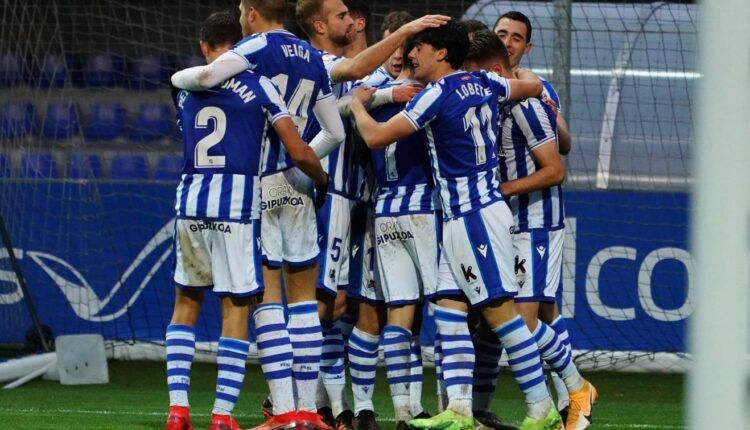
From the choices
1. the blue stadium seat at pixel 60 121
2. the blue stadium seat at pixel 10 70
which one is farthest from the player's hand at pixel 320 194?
the blue stadium seat at pixel 10 70

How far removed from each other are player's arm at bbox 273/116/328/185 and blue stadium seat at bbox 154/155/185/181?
5459 millimetres

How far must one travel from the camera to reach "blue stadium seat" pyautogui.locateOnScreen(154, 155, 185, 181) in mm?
9970

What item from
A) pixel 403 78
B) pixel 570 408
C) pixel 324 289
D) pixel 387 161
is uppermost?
pixel 403 78

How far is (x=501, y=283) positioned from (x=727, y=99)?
3538mm

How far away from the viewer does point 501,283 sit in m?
4.71

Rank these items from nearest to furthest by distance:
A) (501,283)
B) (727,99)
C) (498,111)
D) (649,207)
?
(727,99) → (501,283) → (498,111) → (649,207)

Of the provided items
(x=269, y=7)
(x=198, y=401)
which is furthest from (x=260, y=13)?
(x=198, y=401)

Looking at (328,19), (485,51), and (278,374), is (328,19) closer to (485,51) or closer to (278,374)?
(485,51)

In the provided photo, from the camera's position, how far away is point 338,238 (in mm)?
5312

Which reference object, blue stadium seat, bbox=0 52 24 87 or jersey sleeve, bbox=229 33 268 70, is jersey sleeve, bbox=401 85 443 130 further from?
blue stadium seat, bbox=0 52 24 87

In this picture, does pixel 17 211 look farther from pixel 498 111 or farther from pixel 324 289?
pixel 498 111

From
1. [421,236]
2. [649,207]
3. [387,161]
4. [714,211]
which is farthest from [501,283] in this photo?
[649,207]

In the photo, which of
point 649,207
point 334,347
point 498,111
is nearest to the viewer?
point 498,111

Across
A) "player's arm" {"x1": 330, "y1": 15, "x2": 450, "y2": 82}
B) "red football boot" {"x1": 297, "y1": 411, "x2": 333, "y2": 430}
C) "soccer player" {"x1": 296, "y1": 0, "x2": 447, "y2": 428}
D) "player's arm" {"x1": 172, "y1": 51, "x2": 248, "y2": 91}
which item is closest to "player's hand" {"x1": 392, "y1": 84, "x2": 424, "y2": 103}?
"soccer player" {"x1": 296, "y1": 0, "x2": 447, "y2": 428}
